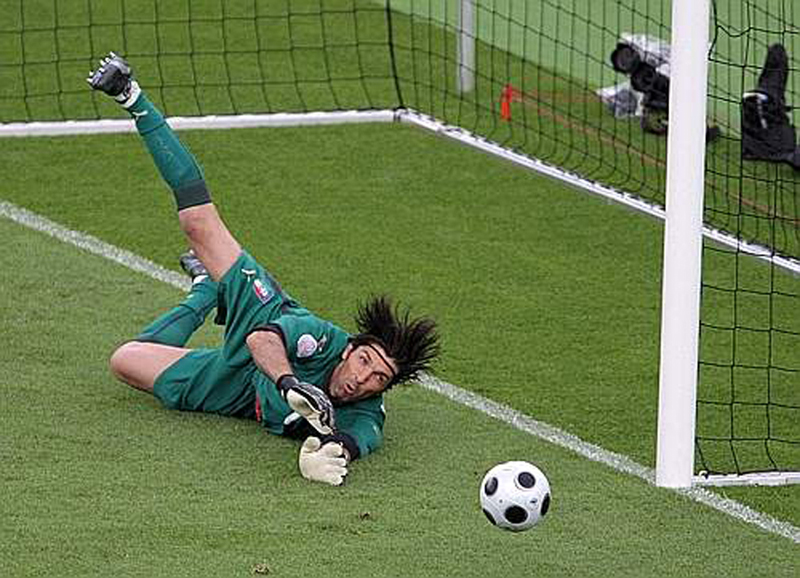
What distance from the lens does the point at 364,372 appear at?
7785 millimetres

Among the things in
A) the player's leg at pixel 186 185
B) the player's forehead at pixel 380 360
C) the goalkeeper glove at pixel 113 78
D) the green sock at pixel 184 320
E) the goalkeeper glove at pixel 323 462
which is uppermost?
the goalkeeper glove at pixel 113 78

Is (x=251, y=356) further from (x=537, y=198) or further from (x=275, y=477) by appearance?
(x=537, y=198)

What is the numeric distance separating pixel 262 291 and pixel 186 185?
60 cm

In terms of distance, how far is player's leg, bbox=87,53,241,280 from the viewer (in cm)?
843

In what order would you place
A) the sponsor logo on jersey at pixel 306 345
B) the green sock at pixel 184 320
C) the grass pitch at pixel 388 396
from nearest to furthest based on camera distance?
the grass pitch at pixel 388 396, the sponsor logo on jersey at pixel 306 345, the green sock at pixel 184 320

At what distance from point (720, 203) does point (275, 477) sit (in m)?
5.22

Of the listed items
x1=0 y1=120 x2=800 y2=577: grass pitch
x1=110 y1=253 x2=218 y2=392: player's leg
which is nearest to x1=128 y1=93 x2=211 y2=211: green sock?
x1=110 y1=253 x2=218 y2=392: player's leg

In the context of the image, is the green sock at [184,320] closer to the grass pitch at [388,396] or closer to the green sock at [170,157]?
the grass pitch at [388,396]

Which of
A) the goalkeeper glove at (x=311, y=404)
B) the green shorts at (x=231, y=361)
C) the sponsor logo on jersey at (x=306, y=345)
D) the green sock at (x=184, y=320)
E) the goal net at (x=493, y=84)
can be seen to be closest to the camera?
the goalkeeper glove at (x=311, y=404)

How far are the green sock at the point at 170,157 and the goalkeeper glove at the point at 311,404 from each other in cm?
129

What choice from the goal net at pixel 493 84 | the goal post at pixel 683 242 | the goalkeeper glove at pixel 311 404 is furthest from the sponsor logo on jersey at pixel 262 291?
the goal net at pixel 493 84

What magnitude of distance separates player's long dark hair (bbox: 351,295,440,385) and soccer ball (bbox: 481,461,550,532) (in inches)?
39.2

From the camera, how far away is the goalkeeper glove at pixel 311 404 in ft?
24.3

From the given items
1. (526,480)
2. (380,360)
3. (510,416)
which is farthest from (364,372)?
(526,480)
